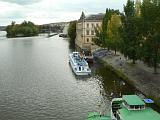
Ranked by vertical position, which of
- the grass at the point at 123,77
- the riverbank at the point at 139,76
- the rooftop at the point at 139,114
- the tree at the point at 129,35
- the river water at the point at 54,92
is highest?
the tree at the point at 129,35

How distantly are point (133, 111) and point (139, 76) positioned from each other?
86.8 feet

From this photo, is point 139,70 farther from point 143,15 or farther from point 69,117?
point 69,117

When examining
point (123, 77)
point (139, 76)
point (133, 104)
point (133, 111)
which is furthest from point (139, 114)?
point (123, 77)

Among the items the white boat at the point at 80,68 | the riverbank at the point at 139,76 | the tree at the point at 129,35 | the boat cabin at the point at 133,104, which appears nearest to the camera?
the boat cabin at the point at 133,104

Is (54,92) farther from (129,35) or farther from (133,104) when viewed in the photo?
(133,104)

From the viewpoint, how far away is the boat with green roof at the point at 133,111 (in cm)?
3462

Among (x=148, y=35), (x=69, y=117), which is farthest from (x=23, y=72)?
(x=69, y=117)

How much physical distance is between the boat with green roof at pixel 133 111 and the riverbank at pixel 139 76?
8623 mm

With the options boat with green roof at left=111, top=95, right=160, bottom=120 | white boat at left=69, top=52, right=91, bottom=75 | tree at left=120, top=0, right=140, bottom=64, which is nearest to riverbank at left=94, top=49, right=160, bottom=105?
tree at left=120, top=0, right=140, bottom=64

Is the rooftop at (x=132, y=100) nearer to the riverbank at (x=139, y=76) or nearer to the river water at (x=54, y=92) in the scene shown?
the river water at (x=54, y=92)

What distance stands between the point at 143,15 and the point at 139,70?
1329cm

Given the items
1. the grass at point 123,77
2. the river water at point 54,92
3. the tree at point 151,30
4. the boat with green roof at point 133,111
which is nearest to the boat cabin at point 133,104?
the boat with green roof at point 133,111

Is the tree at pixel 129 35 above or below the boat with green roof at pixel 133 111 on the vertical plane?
above

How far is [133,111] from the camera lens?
36.7 meters
